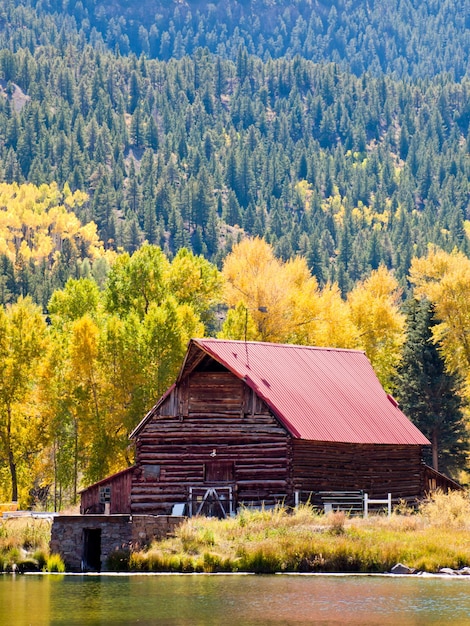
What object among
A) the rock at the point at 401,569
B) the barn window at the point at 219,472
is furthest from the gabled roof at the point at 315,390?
the rock at the point at 401,569

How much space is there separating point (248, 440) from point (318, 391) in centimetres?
391

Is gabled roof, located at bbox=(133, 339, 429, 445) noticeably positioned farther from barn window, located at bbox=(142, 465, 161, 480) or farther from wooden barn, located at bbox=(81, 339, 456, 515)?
barn window, located at bbox=(142, 465, 161, 480)

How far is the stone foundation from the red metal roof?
880 cm

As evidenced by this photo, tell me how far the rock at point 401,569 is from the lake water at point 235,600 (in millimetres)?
1140

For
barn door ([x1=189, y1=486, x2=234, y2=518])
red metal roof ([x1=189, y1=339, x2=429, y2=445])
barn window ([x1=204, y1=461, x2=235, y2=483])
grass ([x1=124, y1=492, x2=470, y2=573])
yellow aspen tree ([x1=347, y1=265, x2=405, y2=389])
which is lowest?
grass ([x1=124, y1=492, x2=470, y2=573])

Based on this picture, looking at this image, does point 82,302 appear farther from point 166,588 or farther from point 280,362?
point 166,588

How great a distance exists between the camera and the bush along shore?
44.8 m

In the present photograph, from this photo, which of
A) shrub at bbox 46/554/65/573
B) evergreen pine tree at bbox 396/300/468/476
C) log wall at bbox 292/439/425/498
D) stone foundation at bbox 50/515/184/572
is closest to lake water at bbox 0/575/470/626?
stone foundation at bbox 50/515/184/572

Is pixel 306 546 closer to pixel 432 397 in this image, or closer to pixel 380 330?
pixel 432 397

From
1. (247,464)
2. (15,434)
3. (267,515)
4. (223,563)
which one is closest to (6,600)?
(223,563)

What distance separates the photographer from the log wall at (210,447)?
56375mm

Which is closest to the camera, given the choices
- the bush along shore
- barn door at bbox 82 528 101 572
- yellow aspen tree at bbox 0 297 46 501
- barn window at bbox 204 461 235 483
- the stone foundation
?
the bush along shore

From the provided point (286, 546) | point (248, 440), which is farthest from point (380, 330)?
point (286, 546)

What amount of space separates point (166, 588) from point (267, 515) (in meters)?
9.65
